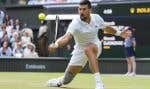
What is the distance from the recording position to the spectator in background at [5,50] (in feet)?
78.9

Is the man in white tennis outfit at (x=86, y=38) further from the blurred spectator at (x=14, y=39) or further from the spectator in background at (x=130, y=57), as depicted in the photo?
the blurred spectator at (x=14, y=39)

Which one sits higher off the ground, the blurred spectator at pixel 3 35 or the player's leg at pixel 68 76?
the player's leg at pixel 68 76

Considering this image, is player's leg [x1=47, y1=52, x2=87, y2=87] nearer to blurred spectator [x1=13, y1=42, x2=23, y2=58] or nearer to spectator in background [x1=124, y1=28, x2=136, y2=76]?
spectator in background [x1=124, y1=28, x2=136, y2=76]

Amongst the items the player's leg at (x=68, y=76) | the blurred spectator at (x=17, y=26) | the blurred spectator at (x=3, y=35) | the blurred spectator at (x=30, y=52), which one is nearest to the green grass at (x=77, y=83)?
the player's leg at (x=68, y=76)

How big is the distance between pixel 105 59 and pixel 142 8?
2727mm

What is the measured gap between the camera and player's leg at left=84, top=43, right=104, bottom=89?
1088cm

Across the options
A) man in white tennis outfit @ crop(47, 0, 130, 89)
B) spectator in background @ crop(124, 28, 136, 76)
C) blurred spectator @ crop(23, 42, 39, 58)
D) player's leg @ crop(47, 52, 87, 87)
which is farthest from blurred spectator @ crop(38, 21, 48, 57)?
man in white tennis outfit @ crop(47, 0, 130, 89)

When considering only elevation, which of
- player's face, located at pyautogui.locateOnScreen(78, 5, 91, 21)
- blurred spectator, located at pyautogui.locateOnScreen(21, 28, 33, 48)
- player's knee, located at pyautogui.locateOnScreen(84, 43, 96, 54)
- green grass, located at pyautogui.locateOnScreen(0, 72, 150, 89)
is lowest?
blurred spectator, located at pyautogui.locateOnScreen(21, 28, 33, 48)

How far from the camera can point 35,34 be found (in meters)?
27.3

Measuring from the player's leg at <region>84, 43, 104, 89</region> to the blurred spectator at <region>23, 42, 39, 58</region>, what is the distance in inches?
486

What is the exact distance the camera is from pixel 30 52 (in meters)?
23.7

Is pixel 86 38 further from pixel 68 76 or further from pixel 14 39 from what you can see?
pixel 14 39

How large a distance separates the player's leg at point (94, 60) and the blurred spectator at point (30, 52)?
12.4 metres

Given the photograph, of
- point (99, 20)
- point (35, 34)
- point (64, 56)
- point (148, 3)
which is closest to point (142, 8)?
point (148, 3)
